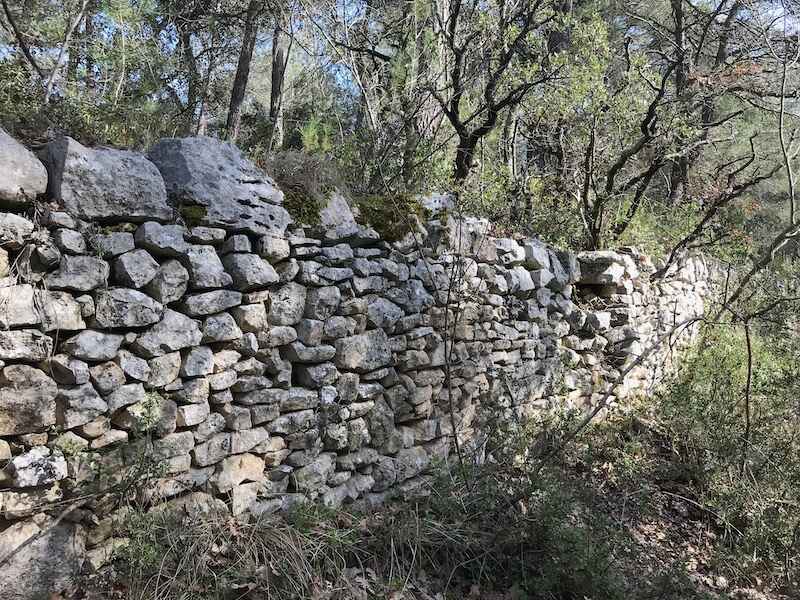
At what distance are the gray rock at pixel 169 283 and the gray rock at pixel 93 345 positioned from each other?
250mm

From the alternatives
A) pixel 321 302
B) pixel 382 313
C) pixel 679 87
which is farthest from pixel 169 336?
pixel 679 87

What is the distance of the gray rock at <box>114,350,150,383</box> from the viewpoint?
261cm

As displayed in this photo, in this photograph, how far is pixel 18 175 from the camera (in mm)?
2355

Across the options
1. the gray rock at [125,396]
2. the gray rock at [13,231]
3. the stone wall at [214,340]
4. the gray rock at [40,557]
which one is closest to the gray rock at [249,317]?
the stone wall at [214,340]

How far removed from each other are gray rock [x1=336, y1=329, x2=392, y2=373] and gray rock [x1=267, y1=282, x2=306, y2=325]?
34 centimetres

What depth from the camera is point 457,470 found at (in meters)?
4.11

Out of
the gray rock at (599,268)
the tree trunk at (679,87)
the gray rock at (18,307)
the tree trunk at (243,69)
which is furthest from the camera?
the tree trunk at (679,87)

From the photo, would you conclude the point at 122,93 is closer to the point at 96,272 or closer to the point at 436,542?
the point at 96,272

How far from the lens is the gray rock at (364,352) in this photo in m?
3.53

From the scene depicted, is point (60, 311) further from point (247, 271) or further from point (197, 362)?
point (247, 271)

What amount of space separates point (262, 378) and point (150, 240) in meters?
0.90

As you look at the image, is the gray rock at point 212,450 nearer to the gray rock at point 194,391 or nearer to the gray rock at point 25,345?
the gray rock at point 194,391

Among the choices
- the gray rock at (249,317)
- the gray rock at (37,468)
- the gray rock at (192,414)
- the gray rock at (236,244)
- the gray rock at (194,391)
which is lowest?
the gray rock at (37,468)

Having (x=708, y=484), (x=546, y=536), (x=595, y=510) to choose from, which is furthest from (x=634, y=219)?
(x=546, y=536)
